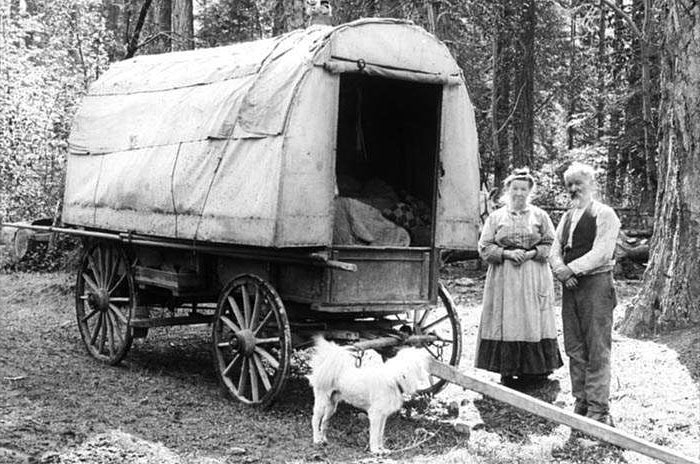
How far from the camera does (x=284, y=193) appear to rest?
247 inches

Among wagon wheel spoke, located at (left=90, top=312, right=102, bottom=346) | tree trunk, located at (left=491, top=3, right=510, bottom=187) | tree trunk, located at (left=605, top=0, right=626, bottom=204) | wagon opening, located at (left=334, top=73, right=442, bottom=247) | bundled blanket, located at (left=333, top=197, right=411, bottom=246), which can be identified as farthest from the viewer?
tree trunk, located at (left=605, top=0, right=626, bottom=204)

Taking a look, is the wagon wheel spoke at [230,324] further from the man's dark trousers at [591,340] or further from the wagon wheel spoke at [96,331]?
the man's dark trousers at [591,340]

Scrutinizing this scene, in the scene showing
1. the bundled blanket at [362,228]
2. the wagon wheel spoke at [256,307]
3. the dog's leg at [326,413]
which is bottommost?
the dog's leg at [326,413]

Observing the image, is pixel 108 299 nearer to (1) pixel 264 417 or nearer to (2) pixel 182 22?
(1) pixel 264 417

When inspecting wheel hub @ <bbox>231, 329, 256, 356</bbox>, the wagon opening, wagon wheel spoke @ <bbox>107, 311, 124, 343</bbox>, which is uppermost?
the wagon opening

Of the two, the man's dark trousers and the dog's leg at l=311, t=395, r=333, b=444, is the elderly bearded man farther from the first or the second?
the dog's leg at l=311, t=395, r=333, b=444

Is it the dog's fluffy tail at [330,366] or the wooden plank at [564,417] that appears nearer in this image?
the wooden plank at [564,417]

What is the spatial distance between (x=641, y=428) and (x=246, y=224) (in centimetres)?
330

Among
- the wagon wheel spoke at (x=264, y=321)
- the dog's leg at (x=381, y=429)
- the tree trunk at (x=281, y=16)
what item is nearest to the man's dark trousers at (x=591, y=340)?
the dog's leg at (x=381, y=429)

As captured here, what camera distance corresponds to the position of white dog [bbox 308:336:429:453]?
18.8 ft

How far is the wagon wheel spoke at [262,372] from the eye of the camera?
6.64m

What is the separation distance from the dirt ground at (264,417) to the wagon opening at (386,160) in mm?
1519

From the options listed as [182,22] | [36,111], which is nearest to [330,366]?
[182,22]

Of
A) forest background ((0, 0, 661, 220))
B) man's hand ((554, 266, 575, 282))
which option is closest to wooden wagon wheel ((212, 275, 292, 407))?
man's hand ((554, 266, 575, 282))
